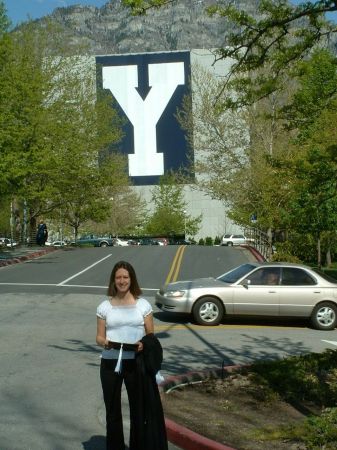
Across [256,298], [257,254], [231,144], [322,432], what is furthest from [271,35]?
[231,144]

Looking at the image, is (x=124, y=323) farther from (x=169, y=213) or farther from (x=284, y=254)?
(x=169, y=213)

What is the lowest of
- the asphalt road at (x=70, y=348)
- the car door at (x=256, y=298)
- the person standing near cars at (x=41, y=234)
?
the asphalt road at (x=70, y=348)

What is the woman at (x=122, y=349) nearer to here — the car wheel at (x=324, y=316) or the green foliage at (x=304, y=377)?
the green foliage at (x=304, y=377)

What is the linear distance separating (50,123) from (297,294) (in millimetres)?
23026

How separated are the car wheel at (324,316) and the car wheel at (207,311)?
2.09m

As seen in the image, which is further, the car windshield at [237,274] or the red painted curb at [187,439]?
the car windshield at [237,274]

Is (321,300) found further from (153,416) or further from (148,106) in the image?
(148,106)

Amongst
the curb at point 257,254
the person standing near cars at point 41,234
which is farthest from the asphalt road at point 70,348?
the person standing near cars at point 41,234

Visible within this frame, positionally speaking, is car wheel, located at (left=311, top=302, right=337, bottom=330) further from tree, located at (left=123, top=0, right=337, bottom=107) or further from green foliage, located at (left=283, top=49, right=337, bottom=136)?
tree, located at (left=123, top=0, right=337, bottom=107)

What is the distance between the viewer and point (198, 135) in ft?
136

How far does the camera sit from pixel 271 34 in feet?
28.6

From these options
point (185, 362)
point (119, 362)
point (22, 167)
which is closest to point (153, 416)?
point (119, 362)

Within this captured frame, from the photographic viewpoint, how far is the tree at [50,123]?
99.6 feet

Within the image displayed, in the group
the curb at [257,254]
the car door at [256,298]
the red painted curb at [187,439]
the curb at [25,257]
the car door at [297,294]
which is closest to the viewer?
the red painted curb at [187,439]
